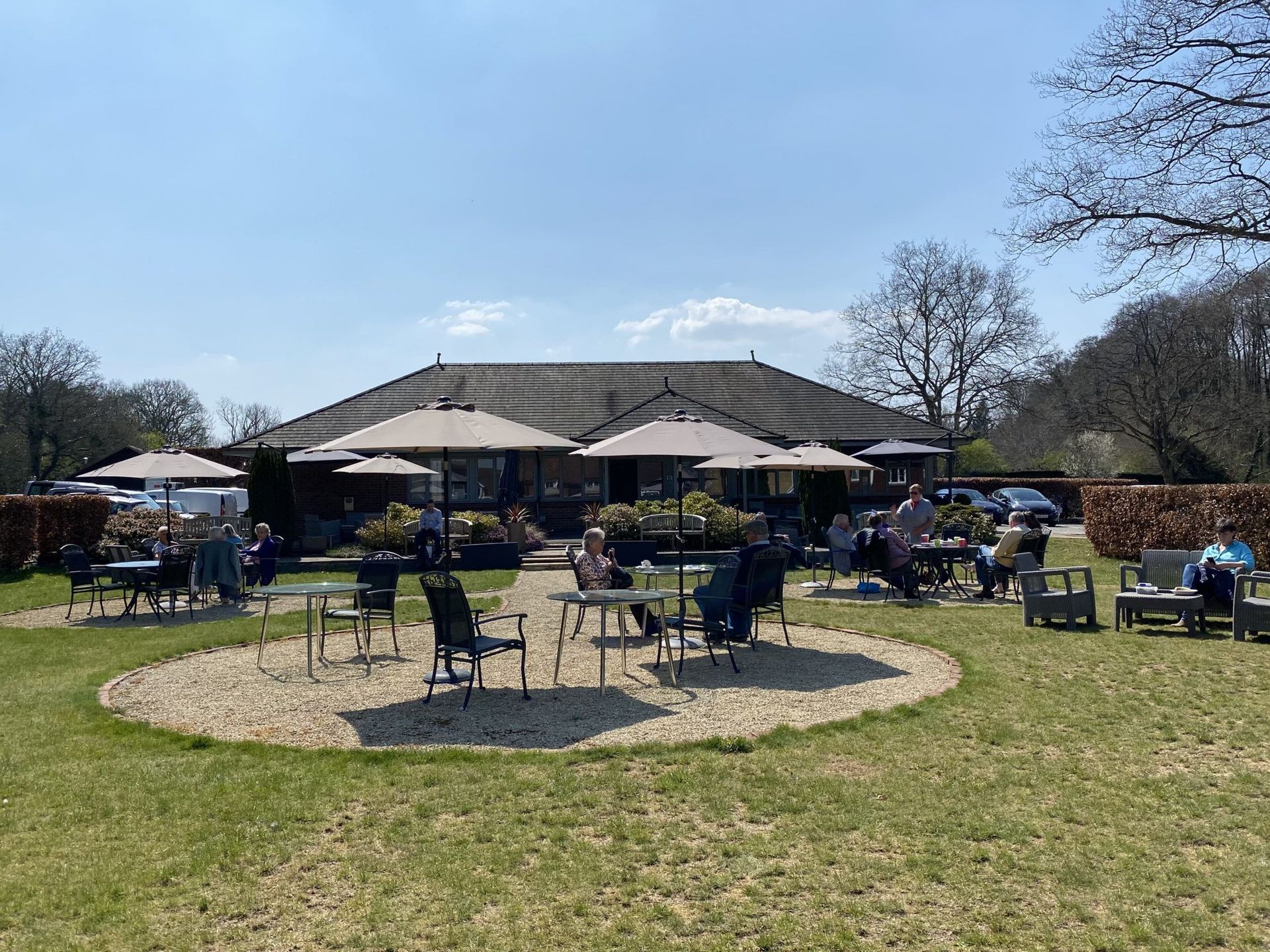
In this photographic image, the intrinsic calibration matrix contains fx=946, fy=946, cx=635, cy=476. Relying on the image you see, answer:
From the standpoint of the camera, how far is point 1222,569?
10.2 metres

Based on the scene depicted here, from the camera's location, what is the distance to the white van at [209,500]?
25812mm

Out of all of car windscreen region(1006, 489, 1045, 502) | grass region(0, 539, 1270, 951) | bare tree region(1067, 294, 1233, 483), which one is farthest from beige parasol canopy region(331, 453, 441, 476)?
bare tree region(1067, 294, 1233, 483)

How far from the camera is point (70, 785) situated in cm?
525

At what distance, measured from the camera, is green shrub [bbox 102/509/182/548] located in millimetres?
19734

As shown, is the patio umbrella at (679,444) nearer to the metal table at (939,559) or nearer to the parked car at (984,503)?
the metal table at (939,559)

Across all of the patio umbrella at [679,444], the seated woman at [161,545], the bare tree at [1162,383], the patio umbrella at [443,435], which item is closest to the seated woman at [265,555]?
the seated woman at [161,545]

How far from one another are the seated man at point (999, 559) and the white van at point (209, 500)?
20114mm

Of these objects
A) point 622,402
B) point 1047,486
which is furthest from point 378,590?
point 1047,486

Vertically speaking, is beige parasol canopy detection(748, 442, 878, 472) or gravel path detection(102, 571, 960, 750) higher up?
beige parasol canopy detection(748, 442, 878, 472)

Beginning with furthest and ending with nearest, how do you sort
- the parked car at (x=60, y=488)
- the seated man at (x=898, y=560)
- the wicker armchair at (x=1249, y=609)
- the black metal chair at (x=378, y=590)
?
the parked car at (x=60, y=488) → the seated man at (x=898, y=560) → the black metal chair at (x=378, y=590) → the wicker armchair at (x=1249, y=609)

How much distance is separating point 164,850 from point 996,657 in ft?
22.8

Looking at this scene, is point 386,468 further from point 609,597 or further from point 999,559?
point 609,597

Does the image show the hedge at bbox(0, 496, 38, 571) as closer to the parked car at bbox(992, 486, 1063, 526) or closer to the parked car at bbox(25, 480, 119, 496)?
the parked car at bbox(25, 480, 119, 496)

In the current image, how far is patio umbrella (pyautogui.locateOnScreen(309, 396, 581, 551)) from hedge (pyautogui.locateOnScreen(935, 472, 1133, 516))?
30754 millimetres
